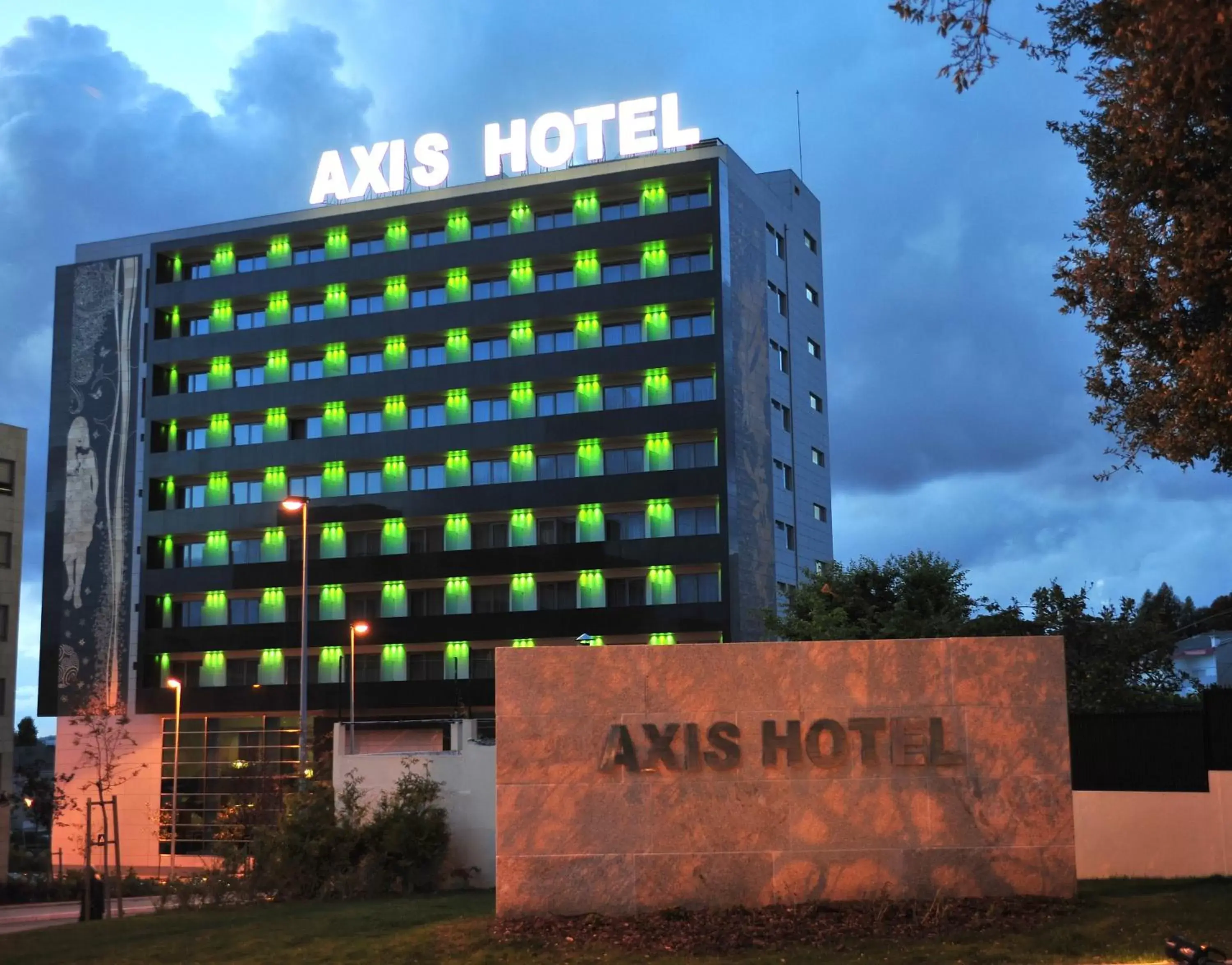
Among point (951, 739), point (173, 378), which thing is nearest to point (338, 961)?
point (951, 739)

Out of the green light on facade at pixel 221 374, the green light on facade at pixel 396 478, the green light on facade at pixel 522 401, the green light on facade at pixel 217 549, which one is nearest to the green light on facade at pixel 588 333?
the green light on facade at pixel 522 401

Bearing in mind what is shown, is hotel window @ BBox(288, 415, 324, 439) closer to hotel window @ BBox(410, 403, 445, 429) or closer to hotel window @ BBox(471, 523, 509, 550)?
hotel window @ BBox(410, 403, 445, 429)

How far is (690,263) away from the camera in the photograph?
246 feet

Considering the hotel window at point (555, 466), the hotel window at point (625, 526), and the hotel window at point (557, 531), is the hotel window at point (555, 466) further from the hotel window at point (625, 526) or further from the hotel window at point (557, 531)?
the hotel window at point (625, 526)

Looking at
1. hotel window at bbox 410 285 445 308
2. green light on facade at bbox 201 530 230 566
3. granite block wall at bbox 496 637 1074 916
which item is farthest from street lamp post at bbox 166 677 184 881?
granite block wall at bbox 496 637 1074 916

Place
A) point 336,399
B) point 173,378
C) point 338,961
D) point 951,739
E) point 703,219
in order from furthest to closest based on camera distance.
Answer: point 173,378
point 336,399
point 703,219
point 951,739
point 338,961

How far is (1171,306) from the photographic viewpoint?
17297mm

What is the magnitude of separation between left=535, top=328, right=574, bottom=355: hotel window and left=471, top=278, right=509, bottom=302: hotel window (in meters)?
3.53

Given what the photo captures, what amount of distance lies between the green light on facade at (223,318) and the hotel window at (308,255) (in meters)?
5.09

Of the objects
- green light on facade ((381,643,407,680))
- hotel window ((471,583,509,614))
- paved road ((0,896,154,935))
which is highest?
hotel window ((471,583,509,614))

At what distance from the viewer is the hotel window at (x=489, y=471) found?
252 ft

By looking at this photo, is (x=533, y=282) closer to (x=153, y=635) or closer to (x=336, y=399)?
(x=336, y=399)

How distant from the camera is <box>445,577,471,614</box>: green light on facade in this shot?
249ft

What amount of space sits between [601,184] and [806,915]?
6459cm
